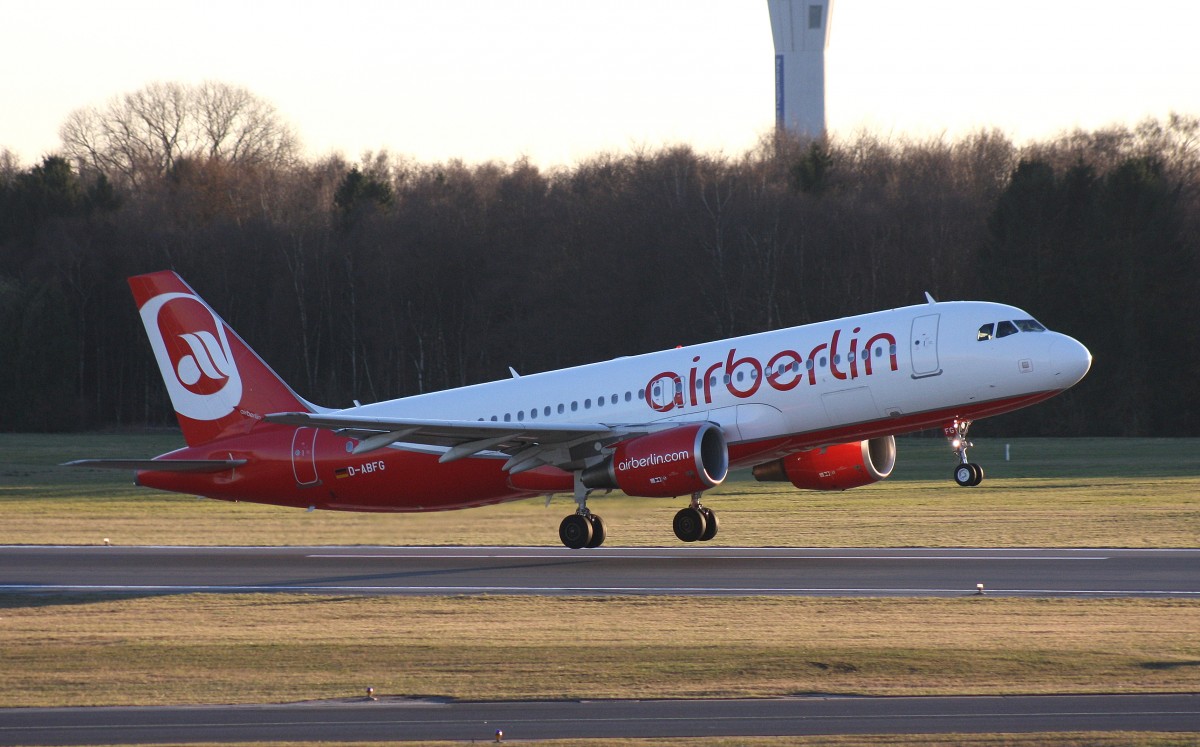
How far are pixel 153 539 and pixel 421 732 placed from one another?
25.6 metres

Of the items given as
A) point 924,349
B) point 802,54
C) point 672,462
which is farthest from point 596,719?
point 802,54

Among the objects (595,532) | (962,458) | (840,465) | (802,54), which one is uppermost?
(802,54)

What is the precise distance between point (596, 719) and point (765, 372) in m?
14.6

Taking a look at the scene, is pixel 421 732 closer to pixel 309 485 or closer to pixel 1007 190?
pixel 309 485

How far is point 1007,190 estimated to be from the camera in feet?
279

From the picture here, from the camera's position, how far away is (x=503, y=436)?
104 feet

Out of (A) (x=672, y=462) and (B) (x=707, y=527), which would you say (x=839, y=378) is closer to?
(A) (x=672, y=462)

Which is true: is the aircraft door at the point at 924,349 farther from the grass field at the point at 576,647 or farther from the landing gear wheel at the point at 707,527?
the landing gear wheel at the point at 707,527

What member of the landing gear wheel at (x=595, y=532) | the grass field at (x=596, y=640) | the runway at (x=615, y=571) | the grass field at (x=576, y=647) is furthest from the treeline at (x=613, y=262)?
the grass field at (x=576, y=647)


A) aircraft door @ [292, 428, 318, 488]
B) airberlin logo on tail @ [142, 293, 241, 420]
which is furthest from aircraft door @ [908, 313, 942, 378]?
airberlin logo on tail @ [142, 293, 241, 420]

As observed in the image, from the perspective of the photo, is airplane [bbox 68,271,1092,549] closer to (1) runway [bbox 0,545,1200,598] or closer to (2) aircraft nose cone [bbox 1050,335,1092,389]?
(2) aircraft nose cone [bbox 1050,335,1092,389]

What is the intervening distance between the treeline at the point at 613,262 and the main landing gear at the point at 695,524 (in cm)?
5169

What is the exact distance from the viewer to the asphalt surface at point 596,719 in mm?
17156

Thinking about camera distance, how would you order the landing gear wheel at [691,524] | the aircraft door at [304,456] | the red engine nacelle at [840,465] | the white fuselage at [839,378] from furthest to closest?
the aircraft door at [304,456], the landing gear wheel at [691,524], the red engine nacelle at [840,465], the white fuselage at [839,378]
